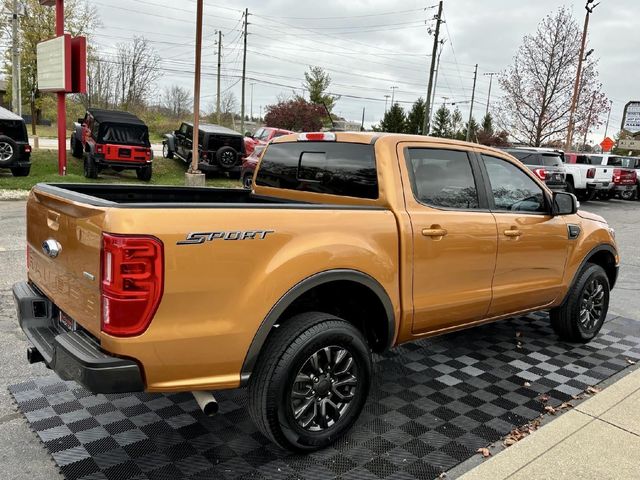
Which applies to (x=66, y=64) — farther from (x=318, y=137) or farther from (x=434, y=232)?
(x=434, y=232)

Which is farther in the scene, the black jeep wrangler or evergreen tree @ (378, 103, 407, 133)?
evergreen tree @ (378, 103, 407, 133)

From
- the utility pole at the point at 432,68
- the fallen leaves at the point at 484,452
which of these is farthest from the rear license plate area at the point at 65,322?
the utility pole at the point at 432,68

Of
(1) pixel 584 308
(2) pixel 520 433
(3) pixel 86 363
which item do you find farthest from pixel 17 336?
(1) pixel 584 308

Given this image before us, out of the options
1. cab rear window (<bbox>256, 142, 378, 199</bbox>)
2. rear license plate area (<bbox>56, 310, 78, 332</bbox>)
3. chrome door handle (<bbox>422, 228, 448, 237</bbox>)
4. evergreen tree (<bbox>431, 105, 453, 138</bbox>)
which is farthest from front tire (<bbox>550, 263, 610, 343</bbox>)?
evergreen tree (<bbox>431, 105, 453, 138</bbox>)

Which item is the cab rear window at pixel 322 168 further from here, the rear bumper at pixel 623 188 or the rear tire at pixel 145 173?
the rear bumper at pixel 623 188

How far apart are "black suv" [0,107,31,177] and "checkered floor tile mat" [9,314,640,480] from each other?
500 inches

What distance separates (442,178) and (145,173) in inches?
576

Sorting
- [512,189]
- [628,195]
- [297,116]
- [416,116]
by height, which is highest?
[416,116]

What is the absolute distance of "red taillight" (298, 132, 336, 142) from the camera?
3.82m

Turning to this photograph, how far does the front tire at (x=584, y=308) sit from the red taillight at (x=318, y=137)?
2.70 m

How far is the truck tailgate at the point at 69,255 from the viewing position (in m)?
2.45

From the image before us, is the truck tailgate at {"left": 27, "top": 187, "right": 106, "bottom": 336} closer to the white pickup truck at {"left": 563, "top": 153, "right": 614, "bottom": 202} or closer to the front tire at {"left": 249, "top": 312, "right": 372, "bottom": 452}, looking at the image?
the front tire at {"left": 249, "top": 312, "right": 372, "bottom": 452}

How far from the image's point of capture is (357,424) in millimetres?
3418

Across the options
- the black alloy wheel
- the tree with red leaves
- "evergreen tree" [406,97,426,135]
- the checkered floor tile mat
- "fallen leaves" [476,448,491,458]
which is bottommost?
the checkered floor tile mat
